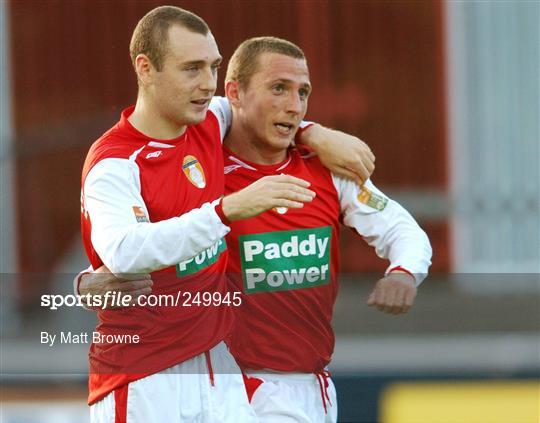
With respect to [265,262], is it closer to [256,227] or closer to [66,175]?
[256,227]

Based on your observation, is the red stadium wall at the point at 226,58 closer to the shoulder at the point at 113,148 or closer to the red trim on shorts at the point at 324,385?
the shoulder at the point at 113,148

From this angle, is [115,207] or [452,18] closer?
[115,207]

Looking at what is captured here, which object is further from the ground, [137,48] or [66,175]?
[66,175]

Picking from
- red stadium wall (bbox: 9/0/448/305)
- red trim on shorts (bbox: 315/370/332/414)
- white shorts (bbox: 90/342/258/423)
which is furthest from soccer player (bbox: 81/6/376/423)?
red stadium wall (bbox: 9/0/448/305)

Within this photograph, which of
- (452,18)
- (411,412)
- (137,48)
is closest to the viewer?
(137,48)

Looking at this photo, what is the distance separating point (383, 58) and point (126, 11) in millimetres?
800

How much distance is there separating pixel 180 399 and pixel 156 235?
0.35 meters

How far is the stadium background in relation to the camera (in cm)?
297

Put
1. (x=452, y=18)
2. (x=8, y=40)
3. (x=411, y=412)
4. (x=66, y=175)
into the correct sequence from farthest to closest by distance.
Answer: (x=66, y=175), (x=452, y=18), (x=8, y=40), (x=411, y=412)

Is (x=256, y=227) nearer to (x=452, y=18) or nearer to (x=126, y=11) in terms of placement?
(x=126, y=11)

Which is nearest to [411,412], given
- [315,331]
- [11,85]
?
[315,331]

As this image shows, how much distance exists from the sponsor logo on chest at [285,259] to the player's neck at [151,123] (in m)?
0.28

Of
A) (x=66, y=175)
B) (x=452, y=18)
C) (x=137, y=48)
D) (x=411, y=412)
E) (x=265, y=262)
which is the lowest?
(x=411, y=412)

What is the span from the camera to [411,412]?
8.68ft
